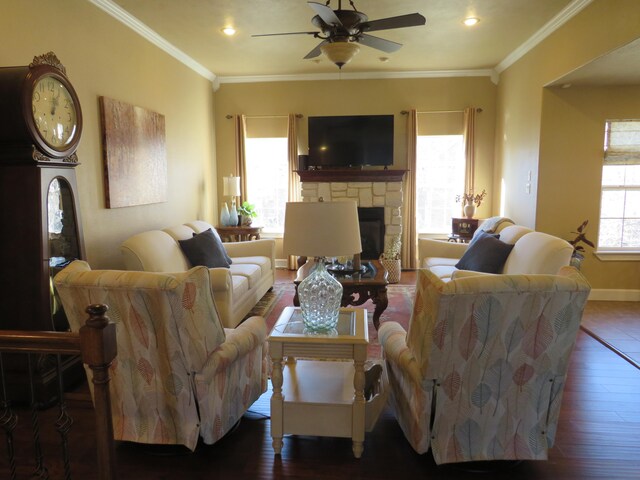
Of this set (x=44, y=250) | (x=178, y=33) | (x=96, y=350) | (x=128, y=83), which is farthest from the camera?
(x=178, y=33)

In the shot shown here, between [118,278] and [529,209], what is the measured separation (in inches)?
182

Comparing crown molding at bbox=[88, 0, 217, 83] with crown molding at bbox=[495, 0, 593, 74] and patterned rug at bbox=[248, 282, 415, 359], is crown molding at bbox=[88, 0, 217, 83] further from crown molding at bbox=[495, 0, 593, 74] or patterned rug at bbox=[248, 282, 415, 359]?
crown molding at bbox=[495, 0, 593, 74]

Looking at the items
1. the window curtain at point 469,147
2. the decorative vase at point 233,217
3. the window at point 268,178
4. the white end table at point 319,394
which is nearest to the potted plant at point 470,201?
the window curtain at point 469,147

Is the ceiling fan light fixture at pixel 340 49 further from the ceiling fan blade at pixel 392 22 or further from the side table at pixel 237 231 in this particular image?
the side table at pixel 237 231

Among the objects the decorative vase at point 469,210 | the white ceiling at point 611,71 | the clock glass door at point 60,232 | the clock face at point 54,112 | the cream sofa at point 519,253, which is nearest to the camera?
the clock face at point 54,112

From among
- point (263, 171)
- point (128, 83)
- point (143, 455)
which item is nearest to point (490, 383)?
point (143, 455)

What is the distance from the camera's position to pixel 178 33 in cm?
480

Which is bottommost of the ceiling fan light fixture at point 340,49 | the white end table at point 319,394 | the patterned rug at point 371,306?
the patterned rug at point 371,306

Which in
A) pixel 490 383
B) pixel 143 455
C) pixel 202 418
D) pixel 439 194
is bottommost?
pixel 143 455

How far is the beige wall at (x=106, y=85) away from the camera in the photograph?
10.2 ft

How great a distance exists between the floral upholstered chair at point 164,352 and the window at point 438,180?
5.10m

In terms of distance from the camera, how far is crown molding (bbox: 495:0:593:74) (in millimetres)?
3994

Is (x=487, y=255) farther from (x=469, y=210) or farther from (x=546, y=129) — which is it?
(x=469, y=210)

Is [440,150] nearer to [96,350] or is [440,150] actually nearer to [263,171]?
[263,171]
